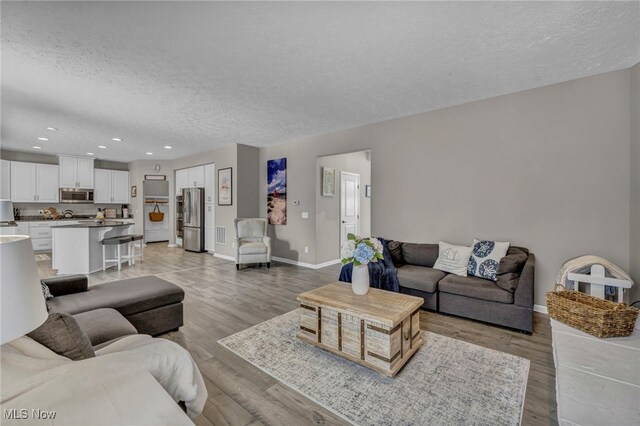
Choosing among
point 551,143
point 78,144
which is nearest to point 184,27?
point 551,143

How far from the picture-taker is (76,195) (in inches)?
309

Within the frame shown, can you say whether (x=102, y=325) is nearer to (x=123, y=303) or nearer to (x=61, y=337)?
(x=123, y=303)

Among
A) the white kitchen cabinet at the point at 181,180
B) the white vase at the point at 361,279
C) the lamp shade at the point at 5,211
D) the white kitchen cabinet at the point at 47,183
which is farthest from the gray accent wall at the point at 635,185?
the white kitchen cabinet at the point at 47,183

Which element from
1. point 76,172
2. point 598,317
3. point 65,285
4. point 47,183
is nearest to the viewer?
point 598,317

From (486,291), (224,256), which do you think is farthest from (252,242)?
(486,291)

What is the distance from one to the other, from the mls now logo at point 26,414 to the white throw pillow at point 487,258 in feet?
11.8

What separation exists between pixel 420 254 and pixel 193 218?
6.05m

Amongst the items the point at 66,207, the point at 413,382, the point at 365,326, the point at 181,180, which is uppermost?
the point at 181,180

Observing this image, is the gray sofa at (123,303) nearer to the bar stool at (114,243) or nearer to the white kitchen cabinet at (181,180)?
the bar stool at (114,243)

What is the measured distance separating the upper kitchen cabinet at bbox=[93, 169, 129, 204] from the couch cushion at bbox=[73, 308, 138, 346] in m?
7.90

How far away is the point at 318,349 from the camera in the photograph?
2.52 m

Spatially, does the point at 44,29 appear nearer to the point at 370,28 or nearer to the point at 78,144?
the point at 370,28

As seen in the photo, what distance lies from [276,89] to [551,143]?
3.30m

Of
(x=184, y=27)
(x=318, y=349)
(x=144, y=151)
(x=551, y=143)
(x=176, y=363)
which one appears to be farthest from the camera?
(x=144, y=151)
